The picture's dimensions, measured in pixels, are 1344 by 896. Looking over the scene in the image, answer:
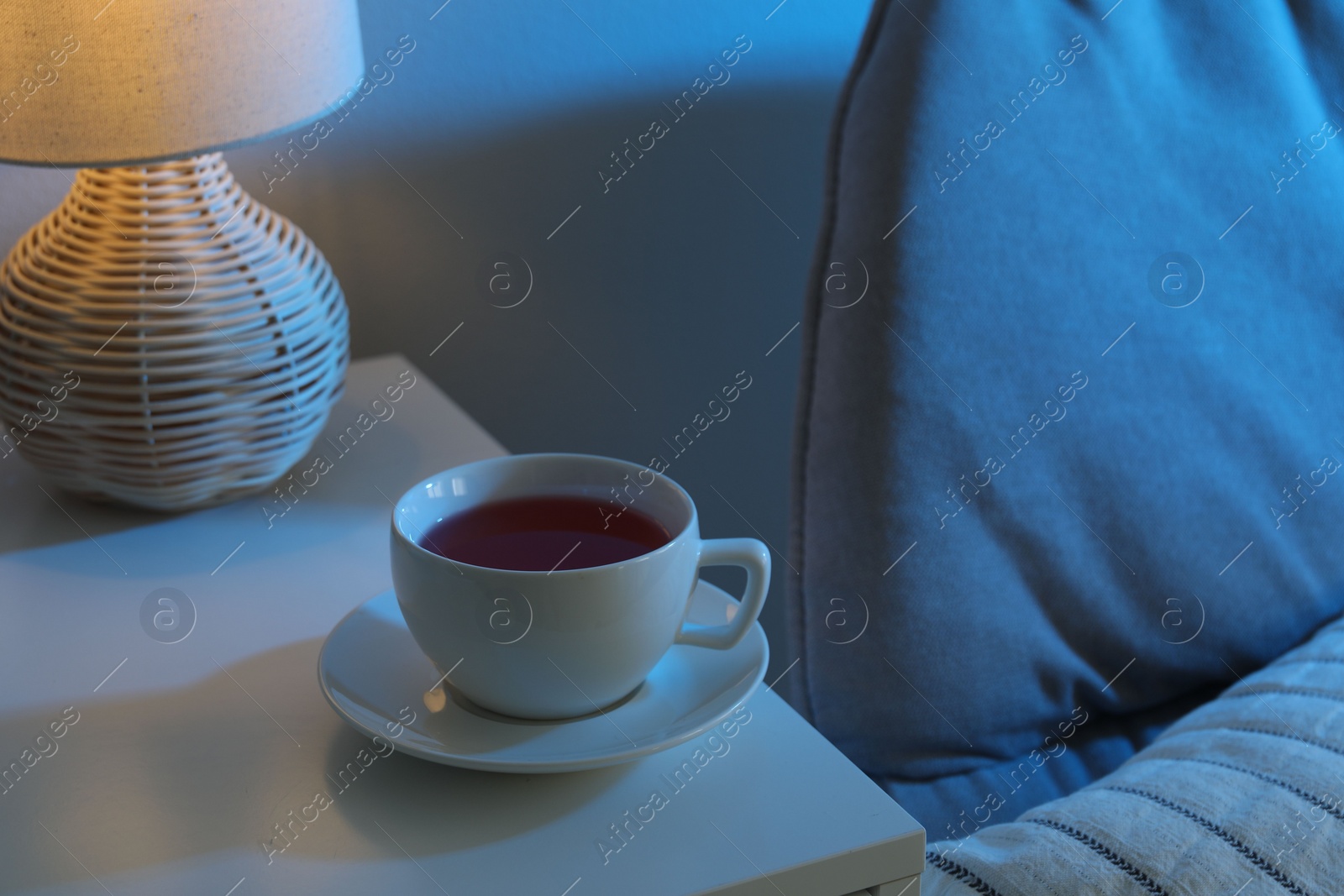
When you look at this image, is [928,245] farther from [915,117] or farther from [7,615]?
[7,615]

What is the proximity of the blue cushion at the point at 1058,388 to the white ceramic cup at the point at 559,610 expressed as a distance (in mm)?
241

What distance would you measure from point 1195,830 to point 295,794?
413mm

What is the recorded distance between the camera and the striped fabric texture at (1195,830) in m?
0.52

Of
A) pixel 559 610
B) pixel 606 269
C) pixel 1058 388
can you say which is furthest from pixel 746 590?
pixel 606 269

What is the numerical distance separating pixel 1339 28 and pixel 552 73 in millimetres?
613

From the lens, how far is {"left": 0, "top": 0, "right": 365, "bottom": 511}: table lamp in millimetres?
562

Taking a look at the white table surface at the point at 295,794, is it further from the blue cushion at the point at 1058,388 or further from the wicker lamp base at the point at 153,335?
the blue cushion at the point at 1058,388

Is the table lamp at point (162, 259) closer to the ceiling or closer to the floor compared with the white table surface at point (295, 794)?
closer to the ceiling

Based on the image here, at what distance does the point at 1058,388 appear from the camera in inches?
28.5

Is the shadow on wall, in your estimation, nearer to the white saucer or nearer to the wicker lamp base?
the wicker lamp base

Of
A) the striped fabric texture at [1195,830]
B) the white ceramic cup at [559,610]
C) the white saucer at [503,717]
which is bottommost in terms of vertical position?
the striped fabric texture at [1195,830]

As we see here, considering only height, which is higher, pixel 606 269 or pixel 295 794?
pixel 606 269

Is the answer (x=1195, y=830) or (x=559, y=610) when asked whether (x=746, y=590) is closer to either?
(x=559, y=610)

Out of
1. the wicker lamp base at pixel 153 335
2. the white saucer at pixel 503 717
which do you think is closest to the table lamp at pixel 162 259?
the wicker lamp base at pixel 153 335
